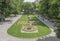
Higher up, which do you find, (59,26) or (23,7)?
(59,26)

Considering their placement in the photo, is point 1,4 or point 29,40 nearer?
point 29,40

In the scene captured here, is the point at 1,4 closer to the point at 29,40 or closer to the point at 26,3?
the point at 29,40

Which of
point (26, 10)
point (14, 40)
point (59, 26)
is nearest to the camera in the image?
point (59, 26)

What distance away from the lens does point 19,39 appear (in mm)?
19656

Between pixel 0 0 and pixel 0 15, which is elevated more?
pixel 0 0

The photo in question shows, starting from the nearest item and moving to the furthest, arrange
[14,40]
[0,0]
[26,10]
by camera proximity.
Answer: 1. [14,40]
2. [0,0]
3. [26,10]

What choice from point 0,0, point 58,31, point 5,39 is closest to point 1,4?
point 0,0

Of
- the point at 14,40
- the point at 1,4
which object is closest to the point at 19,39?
the point at 14,40

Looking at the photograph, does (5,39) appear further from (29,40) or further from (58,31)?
(58,31)

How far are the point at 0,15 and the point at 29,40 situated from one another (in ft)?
65.7

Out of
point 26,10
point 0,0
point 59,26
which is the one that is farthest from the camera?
point 26,10

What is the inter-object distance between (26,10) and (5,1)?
5646 centimetres

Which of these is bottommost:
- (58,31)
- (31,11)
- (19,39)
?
(31,11)

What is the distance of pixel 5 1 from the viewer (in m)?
37.5
